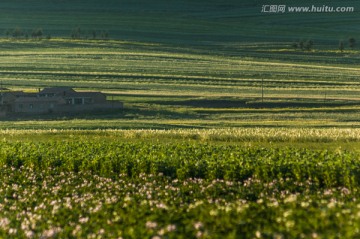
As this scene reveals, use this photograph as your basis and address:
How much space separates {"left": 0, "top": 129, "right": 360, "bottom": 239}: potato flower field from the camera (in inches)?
538

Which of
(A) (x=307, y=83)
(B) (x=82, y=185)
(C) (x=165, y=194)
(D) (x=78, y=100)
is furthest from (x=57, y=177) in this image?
(A) (x=307, y=83)

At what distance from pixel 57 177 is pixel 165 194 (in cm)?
593

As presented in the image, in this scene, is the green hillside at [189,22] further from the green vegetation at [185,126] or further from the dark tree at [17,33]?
the dark tree at [17,33]

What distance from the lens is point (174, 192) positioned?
18.5 metres

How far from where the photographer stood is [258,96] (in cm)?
8156

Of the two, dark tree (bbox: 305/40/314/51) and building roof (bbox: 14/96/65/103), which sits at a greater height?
dark tree (bbox: 305/40/314/51)

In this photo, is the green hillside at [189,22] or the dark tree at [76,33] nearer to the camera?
the dark tree at [76,33]

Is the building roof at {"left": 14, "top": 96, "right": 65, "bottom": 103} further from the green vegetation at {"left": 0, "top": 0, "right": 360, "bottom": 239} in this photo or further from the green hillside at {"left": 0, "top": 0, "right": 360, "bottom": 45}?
the green hillside at {"left": 0, "top": 0, "right": 360, "bottom": 45}

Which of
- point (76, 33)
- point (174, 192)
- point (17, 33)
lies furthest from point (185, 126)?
point (17, 33)

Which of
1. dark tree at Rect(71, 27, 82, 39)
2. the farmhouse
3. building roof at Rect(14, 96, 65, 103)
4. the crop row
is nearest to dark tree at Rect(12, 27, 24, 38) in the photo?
dark tree at Rect(71, 27, 82, 39)

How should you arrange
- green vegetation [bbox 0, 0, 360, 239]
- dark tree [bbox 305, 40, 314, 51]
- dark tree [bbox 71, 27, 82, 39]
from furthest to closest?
1. dark tree [bbox 71, 27, 82, 39]
2. dark tree [bbox 305, 40, 314, 51]
3. green vegetation [bbox 0, 0, 360, 239]

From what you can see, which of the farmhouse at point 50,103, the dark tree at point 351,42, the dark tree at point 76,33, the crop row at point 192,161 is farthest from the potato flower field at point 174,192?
the dark tree at point 76,33

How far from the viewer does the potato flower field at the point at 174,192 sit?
44.8 feet

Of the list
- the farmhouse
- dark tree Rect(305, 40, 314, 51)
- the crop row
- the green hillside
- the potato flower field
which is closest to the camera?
the potato flower field
